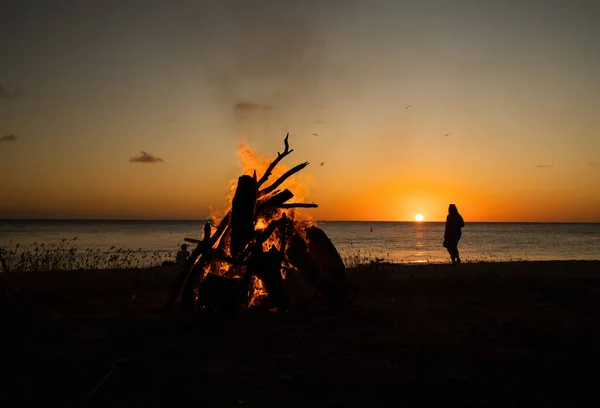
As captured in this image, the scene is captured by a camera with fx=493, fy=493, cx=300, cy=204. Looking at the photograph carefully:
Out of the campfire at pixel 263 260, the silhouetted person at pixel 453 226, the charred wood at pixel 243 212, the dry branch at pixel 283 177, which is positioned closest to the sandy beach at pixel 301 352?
the campfire at pixel 263 260

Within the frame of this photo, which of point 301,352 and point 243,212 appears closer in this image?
point 301,352

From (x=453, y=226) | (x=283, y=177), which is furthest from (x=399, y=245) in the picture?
(x=283, y=177)

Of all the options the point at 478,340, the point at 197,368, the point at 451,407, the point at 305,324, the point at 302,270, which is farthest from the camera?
the point at 302,270

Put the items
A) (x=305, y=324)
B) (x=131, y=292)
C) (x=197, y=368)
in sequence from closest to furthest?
1. (x=197, y=368)
2. (x=305, y=324)
3. (x=131, y=292)

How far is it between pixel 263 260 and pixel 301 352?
9.32 feet

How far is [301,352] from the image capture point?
22.8 ft

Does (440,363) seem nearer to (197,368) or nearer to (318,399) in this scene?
(318,399)

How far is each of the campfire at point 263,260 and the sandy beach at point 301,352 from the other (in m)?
0.39

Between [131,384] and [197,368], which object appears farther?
[197,368]

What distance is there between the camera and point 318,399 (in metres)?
5.13

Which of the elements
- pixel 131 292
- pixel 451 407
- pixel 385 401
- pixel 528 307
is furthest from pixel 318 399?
pixel 131 292

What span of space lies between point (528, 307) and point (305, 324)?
202 inches

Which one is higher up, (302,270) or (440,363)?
(302,270)

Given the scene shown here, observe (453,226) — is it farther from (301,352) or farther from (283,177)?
(301,352)
